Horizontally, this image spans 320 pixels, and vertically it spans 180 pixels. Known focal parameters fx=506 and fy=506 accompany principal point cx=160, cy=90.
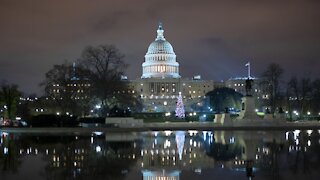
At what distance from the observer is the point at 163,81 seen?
159875 millimetres

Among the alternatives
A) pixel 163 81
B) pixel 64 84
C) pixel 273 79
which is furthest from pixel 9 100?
pixel 163 81

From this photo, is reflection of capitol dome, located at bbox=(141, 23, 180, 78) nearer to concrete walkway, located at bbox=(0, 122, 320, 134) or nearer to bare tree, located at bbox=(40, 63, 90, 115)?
bare tree, located at bbox=(40, 63, 90, 115)

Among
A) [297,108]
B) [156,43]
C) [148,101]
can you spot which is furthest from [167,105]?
[297,108]

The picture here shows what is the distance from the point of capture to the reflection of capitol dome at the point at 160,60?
163500 mm

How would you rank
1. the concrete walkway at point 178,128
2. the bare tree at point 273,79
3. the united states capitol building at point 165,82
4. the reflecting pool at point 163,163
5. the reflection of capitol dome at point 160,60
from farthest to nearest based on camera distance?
the reflection of capitol dome at point 160,60, the united states capitol building at point 165,82, the bare tree at point 273,79, the concrete walkway at point 178,128, the reflecting pool at point 163,163

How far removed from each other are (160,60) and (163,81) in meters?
7.80

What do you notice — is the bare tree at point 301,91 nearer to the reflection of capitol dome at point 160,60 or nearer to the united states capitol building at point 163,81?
the united states capitol building at point 163,81

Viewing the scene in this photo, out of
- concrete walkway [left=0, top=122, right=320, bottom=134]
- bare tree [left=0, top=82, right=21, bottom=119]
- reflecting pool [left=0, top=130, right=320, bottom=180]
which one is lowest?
reflecting pool [left=0, top=130, right=320, bottom=180]

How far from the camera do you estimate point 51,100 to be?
221 feet

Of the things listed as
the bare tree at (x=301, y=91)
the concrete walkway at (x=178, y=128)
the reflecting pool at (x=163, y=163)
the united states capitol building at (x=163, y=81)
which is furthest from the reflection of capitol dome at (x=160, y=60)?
the reflecting pool at (x=163, y=163)

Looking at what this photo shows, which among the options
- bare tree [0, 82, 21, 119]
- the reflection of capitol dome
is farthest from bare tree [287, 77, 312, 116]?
the reflection of capitol dome

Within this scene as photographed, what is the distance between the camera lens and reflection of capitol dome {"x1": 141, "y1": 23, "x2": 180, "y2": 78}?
536ft

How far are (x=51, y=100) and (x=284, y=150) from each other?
4754 cm

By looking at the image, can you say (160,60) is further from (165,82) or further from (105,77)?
(105,77)
